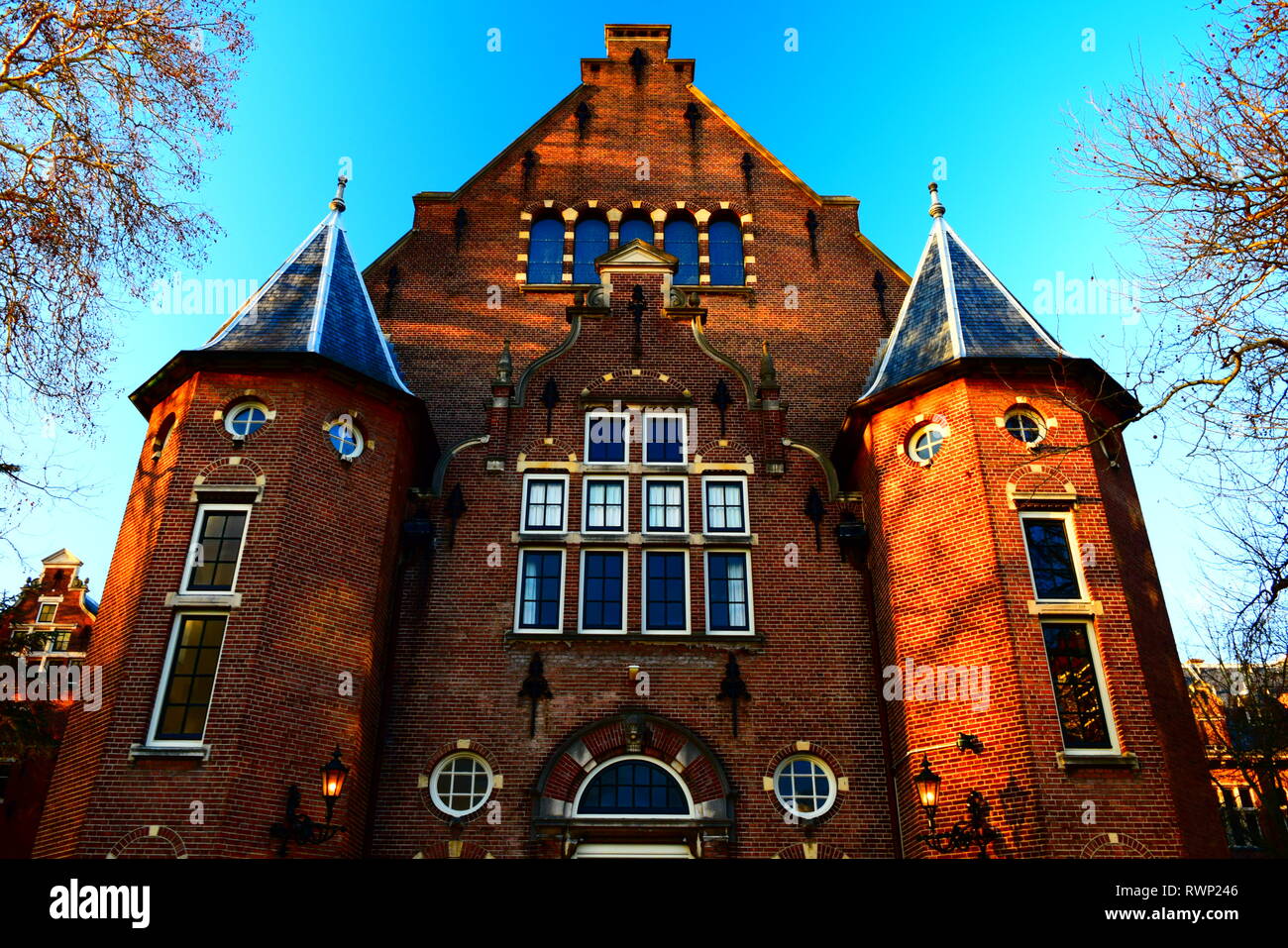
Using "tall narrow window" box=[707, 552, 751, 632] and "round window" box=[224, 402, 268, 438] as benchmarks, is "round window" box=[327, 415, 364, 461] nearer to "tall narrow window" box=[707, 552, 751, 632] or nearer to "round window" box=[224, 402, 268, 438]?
"round window" box=[224, 402, 268, 438]

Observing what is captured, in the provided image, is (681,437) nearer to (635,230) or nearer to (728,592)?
(728,592)

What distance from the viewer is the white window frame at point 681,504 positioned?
17734 millimetres

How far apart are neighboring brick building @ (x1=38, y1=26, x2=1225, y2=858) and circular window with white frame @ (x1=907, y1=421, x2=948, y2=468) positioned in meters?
0.06

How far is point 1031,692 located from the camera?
46.2ft

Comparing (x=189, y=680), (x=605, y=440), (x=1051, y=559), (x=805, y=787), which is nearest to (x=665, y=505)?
(x=605, y=440)

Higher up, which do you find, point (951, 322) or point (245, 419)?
point (951, 322)

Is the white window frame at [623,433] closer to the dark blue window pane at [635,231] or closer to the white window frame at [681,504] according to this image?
the white window frame at [681,504]

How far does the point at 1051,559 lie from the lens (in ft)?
51.0

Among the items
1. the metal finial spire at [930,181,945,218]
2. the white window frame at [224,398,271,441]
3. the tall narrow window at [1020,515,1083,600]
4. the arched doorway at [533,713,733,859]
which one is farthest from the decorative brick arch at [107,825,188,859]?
the metal finial spire at [930,181,945,218]

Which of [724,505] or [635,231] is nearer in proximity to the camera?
[724,505]

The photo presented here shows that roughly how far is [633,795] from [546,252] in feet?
40.4

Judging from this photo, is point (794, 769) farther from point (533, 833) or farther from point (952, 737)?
point (533, 833)
